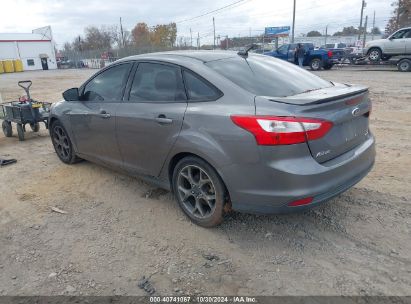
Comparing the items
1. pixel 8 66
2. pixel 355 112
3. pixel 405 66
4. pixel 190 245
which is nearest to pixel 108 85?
pixel 190 245

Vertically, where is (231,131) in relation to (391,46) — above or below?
below

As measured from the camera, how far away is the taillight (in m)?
2.78

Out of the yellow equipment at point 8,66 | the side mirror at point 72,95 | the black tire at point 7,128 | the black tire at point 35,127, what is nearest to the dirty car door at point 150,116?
the side mirror at point 72,95

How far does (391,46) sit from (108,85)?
752 inches

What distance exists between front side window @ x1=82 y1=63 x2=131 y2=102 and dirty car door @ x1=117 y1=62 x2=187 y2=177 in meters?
0.20

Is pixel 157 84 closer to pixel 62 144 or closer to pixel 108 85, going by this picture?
pixel 108 85

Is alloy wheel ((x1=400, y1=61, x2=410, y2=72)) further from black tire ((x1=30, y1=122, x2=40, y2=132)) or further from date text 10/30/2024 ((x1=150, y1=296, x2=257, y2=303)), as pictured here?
date text 10/30/2024 ((x1=150, y1=296, x2=257, y2=303))

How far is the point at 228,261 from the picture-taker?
305 cm

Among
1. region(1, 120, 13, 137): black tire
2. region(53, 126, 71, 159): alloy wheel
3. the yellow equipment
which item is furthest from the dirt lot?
the yellow equipment

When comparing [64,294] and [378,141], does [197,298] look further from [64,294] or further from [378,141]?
[378,141]

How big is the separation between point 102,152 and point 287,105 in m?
2.67

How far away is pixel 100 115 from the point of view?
173 inches

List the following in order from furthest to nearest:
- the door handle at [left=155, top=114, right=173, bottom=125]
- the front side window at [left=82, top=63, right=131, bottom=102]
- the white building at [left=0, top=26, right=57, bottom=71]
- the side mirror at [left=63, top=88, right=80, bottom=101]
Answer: the white building at [left=0, top=26, right=57, bottom=71]
the side mirror at [left=63, top=88, right=80, bottom=101]
the front side window at [left=82, top=63, right=131, bottom=102]
the door handle at [left=155, top=114, right=173, bottom=125]

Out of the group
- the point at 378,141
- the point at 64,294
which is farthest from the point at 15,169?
the point at 378,141
